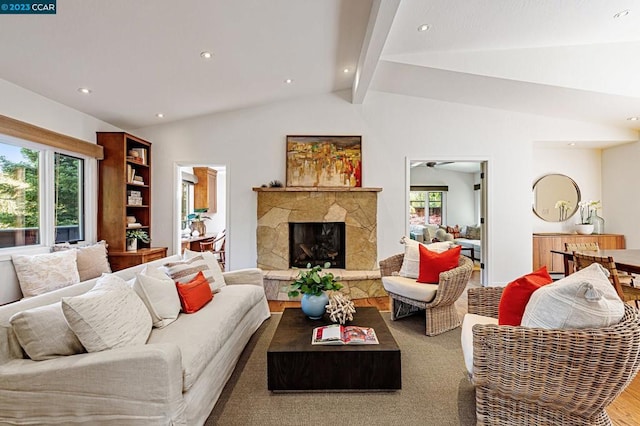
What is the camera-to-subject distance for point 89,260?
3746 millimetres

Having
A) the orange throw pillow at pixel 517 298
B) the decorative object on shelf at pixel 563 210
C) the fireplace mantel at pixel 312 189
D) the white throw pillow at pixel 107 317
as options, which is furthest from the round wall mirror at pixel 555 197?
the white throw pillow at pixel 107 317

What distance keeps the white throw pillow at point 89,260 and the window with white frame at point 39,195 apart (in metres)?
0.22

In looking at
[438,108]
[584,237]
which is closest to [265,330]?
[438,108]

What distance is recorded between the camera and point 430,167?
384 inches

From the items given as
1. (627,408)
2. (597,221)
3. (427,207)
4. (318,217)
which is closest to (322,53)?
(318,217)

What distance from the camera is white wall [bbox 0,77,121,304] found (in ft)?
10.0

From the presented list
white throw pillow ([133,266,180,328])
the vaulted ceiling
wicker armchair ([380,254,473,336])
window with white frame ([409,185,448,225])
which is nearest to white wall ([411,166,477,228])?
window with white frame ([409,185,448,225])

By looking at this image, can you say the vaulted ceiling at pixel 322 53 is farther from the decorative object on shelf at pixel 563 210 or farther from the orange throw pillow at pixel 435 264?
the orange throw pillow at pixel 435 264

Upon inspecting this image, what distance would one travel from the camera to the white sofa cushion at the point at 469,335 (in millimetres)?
1875

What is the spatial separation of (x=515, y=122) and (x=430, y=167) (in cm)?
467

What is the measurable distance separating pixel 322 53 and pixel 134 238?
3572 mm

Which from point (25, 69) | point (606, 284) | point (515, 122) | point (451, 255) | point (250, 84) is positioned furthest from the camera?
point (515, 122)

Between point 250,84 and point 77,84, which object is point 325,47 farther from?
point 77,84

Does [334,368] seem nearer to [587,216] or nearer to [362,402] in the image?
[362,402]
